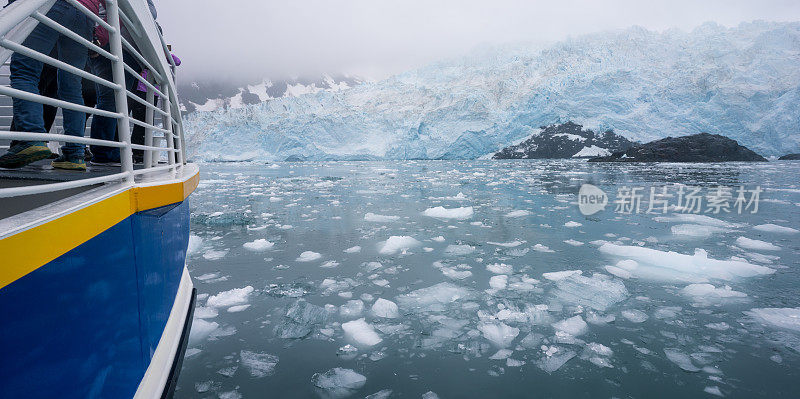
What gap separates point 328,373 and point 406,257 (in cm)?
230

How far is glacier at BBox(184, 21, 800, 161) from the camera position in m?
37.5

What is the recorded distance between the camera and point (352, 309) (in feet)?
9.78

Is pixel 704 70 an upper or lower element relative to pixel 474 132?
upper

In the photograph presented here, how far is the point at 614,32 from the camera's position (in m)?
52.7

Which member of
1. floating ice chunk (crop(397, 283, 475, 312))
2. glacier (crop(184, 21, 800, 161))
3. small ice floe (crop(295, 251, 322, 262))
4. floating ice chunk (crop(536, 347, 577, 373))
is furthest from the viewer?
glacier (crop(184, 21, 800, 161))

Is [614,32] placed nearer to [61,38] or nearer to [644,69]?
[644,69]

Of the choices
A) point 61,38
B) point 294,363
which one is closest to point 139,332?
point 294,363

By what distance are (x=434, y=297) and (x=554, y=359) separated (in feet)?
3.79

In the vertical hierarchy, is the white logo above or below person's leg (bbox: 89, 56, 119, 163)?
below

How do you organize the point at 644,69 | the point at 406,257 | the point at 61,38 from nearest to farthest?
the point at 61,38, the point at 406,257, the point at 644,69

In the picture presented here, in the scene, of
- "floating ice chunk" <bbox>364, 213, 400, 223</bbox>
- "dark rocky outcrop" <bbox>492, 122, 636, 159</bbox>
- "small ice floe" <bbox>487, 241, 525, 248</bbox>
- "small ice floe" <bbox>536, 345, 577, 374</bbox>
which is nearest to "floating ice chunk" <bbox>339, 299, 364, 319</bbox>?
"small ice floe" <bbox>536, 345, 577, 374</bbox>

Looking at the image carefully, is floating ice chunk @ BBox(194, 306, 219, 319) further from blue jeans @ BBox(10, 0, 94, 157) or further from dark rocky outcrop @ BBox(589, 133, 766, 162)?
dark rocky outcrop @ BBox(589, 133, 766, 162)

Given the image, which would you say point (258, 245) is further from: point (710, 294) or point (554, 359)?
point (710, 294)

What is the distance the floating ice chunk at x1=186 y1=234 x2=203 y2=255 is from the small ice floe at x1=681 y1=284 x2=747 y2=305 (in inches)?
211
